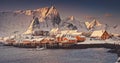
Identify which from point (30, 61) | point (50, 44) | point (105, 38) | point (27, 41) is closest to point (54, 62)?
point (30, 61)

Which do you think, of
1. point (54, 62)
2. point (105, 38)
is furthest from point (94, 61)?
point (105, 38)

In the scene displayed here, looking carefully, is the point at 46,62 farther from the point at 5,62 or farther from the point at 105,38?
the point at 105,38

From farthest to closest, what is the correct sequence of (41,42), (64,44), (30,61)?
(41,42), (64,44), (30,61)

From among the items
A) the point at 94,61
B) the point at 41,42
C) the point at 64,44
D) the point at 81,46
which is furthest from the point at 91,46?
the point at 94,61

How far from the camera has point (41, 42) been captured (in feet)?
354

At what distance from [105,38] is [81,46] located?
33.8 m

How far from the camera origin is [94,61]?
54.1m

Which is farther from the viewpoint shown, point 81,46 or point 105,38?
point 105,38

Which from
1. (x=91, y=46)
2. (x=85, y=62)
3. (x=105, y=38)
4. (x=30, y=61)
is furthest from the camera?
(x=105, y=38)

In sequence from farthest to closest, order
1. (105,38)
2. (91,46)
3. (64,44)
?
1. (105,38)
2. (64,44)
3. (91,46)

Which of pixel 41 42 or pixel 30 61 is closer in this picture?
pixel 30 61

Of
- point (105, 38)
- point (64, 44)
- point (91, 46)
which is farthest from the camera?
point (105, 38)

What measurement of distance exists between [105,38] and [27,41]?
108ft

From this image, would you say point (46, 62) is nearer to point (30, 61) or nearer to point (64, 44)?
point (30, 61)
